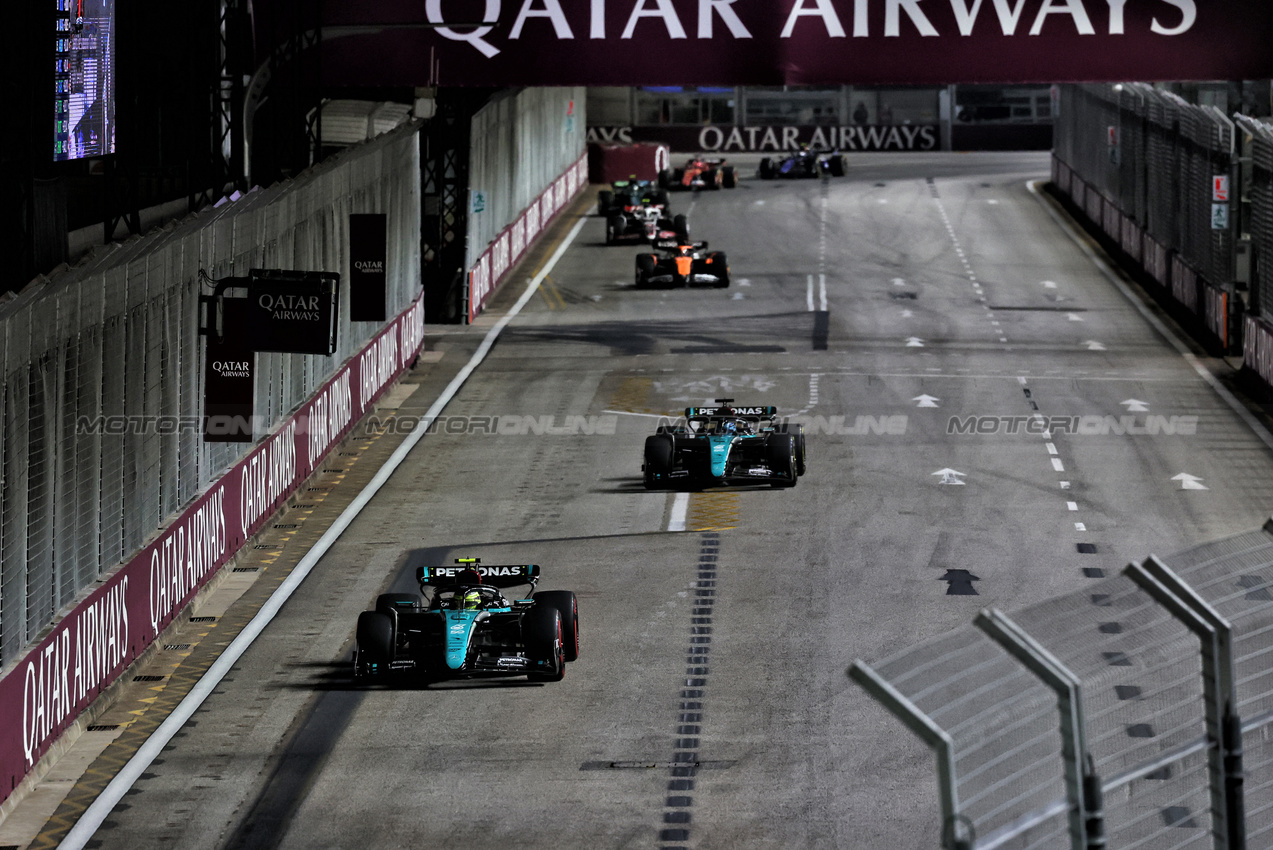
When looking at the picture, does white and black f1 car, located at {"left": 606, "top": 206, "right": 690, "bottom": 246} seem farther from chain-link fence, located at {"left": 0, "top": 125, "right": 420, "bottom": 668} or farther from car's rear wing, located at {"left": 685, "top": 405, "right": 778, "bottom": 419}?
chain-link fence, located at {"left": 0, "top": 125, "right": 420, "bottom": 668}

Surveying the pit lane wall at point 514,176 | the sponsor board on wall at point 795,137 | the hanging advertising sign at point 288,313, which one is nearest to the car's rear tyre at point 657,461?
the hanging advertising sign at point 288,313

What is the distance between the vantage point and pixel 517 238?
173 ft

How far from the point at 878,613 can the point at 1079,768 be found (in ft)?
38.9

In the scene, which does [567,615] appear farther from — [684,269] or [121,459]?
[684,269]

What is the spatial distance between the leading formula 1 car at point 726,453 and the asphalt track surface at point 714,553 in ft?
0.97

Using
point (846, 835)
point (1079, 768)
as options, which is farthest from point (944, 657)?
point (846, 835)

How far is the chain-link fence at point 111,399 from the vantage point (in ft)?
50.2

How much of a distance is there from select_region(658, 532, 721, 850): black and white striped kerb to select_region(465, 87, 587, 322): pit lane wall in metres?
22.2

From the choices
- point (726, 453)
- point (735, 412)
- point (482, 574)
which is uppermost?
point (735, 412)

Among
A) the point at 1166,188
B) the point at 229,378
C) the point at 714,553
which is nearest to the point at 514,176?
the point at 1166,188

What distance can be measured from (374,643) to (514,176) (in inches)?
1441

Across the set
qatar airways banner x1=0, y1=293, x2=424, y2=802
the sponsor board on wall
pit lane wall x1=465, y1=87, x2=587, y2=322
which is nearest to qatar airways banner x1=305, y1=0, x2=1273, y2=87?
pit lane wall x1=465, y1=87, x2=587, y2=322

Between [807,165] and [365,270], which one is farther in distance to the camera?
[807,165]

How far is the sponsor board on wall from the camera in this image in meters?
89.5
